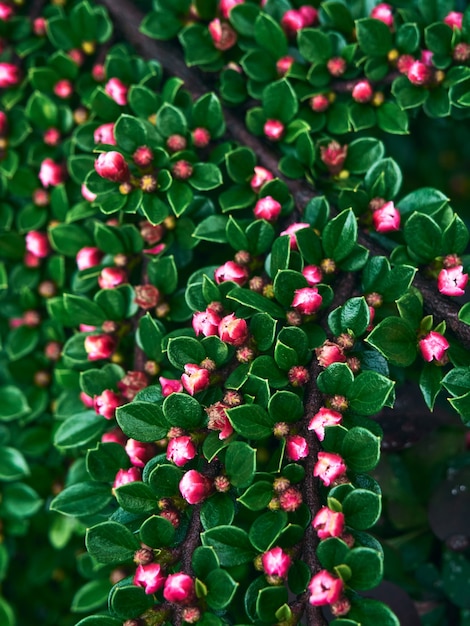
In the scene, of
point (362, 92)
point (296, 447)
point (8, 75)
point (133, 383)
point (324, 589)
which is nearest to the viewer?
point (324, 589)

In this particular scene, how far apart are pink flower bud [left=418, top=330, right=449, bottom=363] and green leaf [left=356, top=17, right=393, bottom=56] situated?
2.04 ft

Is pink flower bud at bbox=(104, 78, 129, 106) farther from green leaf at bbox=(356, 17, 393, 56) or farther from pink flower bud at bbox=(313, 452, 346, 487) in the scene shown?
pink flower bud at bbox=(313, 452, 346, 487)

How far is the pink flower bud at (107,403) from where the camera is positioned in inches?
50.6

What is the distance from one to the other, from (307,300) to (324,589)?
0.46 metres

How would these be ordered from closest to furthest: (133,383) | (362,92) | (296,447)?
(296,447), (133,383), (362,92)

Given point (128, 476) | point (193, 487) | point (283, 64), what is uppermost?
point (283, 64)

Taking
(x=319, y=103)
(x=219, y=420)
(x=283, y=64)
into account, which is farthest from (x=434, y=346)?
(x=283, y=64)

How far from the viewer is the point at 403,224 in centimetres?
132

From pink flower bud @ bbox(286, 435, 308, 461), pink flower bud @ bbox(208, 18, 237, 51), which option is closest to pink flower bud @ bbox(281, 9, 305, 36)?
pink flower bud @ bbox(208, 18, 237, 51)

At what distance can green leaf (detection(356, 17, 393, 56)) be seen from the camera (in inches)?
54.3

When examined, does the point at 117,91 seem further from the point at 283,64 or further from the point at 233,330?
the point at 233,330

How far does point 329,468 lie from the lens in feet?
3.47

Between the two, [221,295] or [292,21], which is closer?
[221,295]

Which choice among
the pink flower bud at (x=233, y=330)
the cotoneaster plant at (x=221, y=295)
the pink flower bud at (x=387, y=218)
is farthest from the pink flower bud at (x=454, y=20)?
the pink flower bud at (x=233, y=330)
